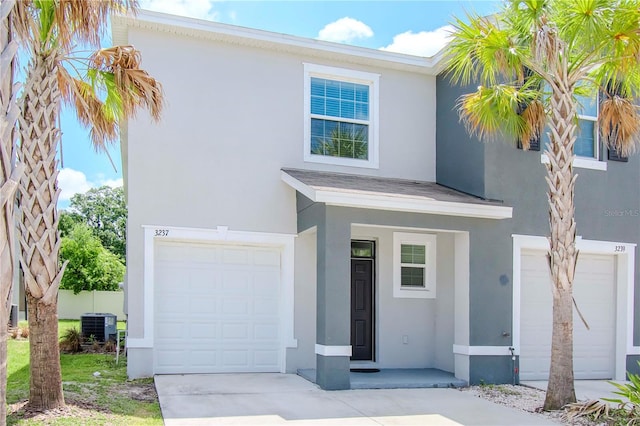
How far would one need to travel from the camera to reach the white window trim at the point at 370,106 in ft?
38.0

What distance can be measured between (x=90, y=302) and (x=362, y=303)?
1985 cm

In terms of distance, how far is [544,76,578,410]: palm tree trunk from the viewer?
848 centimetres

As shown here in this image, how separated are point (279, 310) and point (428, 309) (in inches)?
121

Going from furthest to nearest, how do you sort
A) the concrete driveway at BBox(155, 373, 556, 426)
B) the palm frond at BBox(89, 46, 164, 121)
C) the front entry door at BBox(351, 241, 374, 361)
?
the front entry door at BBox(351, 241, 374, 361), the palm frond at BBox(89, 46, 164, 121), the concrete driveway at BBox(155, 373, 556, 426)

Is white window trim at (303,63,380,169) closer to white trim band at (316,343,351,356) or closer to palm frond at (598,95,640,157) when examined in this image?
white trim band at (316,343,351,356)

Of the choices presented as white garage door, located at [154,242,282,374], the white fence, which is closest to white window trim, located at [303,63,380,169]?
white garage door, located at [154,242,282,374]

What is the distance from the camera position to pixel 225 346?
1095cm

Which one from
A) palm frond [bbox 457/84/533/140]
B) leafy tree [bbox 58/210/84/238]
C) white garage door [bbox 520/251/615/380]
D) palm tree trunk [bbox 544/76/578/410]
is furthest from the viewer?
leafy tree [bbox 58/210/84/238]

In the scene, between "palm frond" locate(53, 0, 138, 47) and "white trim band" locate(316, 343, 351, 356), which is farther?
"white trim band" locate(316, 343, 351, 356)

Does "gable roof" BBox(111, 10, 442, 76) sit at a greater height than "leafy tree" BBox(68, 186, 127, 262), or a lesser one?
greater

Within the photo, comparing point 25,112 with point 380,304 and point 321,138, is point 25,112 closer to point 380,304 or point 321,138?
point 321,138

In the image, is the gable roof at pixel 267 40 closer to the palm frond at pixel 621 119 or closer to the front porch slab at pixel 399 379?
the palm frond at pixel 621 119

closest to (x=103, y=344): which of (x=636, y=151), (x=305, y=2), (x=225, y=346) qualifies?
(x=225, y=346)

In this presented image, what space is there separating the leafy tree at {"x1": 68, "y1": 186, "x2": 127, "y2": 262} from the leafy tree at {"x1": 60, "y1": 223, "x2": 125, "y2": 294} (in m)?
16.9
